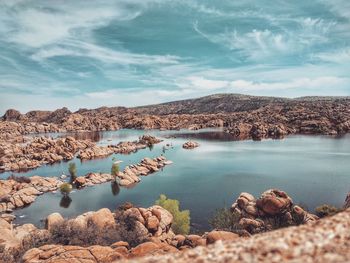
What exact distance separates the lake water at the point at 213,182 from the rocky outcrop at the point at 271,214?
25.1 feet

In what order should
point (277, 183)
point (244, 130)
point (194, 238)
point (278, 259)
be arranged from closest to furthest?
1. point (278, 259)
2. point (194, 238)
3. point (277, 183)
4. point (244, 130)

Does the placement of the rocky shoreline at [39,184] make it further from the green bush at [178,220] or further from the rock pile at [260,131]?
the rock pile at [260,131]

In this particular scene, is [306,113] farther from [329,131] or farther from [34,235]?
[34,235]

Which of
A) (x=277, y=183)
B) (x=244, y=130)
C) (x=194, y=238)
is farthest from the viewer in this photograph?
(x=244, y=130)

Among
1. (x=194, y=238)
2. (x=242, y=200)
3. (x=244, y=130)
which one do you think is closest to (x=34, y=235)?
(x=194, y=238)

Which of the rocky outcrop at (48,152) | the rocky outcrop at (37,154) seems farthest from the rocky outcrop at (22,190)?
the rocky outcrop at (48,152)

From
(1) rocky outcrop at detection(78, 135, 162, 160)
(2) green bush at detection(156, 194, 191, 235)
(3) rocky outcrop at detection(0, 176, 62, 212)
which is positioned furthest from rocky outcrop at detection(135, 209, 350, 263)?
(1) rocky outcrop at detection(78, 135, 162, 160)

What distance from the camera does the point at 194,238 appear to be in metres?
27.4

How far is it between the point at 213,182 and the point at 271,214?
105 feet

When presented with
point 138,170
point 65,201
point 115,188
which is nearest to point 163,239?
point 65,201

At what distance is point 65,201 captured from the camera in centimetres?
6181

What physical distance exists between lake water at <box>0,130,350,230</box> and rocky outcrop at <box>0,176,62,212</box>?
2.28 meters

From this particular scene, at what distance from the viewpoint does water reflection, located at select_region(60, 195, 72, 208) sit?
195 ft

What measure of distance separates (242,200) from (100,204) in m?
27.6
